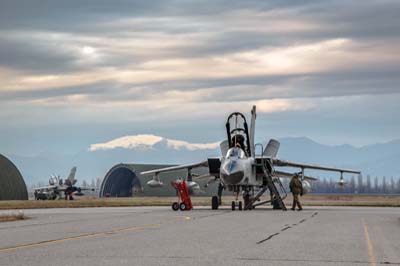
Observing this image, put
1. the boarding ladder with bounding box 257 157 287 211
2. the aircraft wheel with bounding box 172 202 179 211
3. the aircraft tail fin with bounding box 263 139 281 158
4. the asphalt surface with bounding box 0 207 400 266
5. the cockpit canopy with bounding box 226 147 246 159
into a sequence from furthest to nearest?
the aircraft tail fin with bounding box 263 139 281 158
the boarding ladder with bounding box 257 157 287 211
the cockpit canopy with bounding box 226 147 246 159
the aircraft wheel with bounding box 172 202 179 211
the asphalt surface with bounding box 0 207 400 266

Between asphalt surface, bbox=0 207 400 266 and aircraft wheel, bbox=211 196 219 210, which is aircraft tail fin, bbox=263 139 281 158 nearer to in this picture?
aircraft wheel, bbox=211 196 219 210

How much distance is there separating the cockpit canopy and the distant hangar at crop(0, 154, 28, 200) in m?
56.7

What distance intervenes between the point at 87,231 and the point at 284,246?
21.9 feet

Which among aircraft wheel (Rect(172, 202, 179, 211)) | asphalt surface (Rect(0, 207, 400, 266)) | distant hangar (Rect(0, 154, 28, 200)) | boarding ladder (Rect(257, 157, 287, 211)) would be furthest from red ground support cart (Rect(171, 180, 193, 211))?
distant hangar (Rect(0, 154, 28, 200))

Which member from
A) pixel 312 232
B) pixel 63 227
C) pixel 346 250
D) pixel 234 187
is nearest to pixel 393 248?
pixel 346 250

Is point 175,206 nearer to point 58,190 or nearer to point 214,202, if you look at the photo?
point 214,202

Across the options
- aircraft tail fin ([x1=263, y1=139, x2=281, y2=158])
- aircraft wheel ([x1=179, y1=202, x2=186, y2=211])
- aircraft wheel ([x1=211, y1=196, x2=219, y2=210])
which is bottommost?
aircraft wheel ([x1=179, y1=202, x2=186, y2=211])

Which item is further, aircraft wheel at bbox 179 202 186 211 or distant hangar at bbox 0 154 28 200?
distant hangar at bbox 0 154 28 200

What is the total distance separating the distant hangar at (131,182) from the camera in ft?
364

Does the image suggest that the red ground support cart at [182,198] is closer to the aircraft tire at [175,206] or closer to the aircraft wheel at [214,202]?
the aircraft tire at [175,206]

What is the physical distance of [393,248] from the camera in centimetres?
1672

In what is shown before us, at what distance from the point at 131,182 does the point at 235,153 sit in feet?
270

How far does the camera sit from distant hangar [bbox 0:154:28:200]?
9306cm

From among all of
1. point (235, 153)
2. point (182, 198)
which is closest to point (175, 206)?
point (182, 198)
